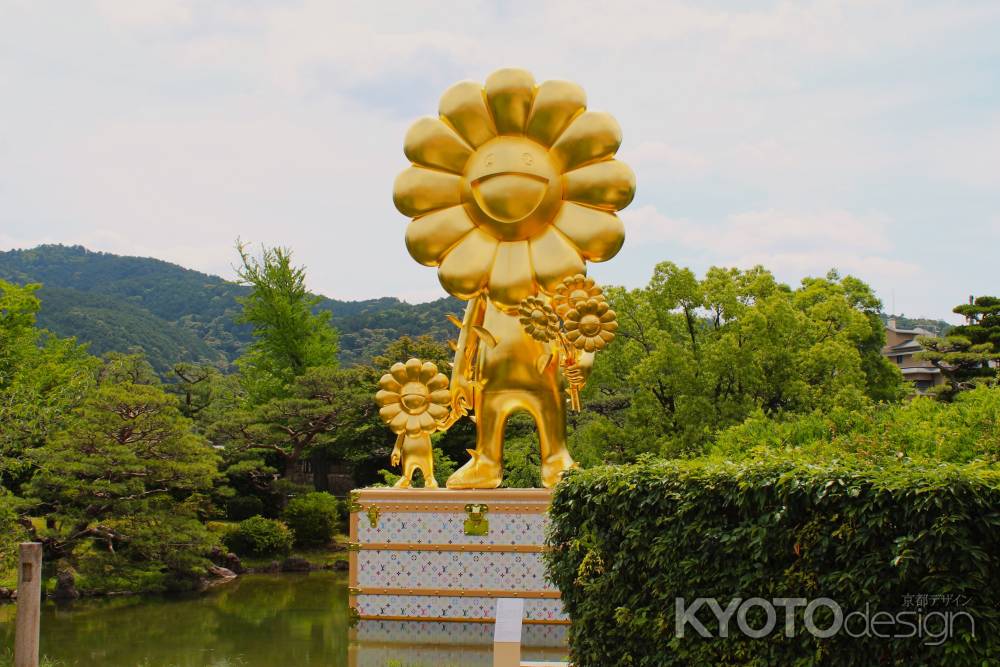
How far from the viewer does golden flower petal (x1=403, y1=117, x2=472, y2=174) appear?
9836 millimetres

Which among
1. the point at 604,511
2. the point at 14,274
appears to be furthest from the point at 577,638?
the point at 14,274

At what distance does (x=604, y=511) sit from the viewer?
5.64m

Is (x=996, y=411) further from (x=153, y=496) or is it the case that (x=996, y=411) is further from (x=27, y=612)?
(x=153, y=496)

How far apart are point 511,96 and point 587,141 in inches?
32.3

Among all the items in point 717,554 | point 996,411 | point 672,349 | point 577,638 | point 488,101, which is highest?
point 488,101

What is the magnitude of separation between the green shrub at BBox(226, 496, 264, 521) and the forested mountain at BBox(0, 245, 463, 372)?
10.3 meters

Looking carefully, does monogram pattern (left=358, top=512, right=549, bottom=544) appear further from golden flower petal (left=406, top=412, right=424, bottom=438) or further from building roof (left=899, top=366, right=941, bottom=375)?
building roof (left=899, top=366, right=941, bottom=375)

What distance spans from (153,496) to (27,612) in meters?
9.38

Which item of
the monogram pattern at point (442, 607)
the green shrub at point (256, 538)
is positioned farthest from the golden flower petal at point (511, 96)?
the green shrub at point (256, 538)

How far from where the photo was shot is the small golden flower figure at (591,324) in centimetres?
900

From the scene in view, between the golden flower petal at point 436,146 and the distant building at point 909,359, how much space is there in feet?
104

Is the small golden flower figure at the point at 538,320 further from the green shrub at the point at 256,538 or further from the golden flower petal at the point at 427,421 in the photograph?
the green shrub at the point at 256,538

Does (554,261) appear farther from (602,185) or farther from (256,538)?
(256,538)

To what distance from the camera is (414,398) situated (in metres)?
9.76
